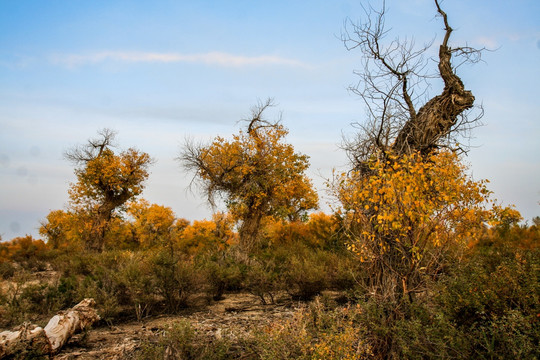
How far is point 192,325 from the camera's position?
255 inches

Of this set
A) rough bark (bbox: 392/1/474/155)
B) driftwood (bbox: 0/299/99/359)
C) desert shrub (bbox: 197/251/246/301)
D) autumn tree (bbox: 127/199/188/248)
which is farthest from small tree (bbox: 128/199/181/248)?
rough bark (bbox: 392/1/474/155)

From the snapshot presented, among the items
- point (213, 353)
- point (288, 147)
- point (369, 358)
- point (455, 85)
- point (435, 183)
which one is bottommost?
point (369, 358)

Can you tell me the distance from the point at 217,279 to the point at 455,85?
678 centimetres

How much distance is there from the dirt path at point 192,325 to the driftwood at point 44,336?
17 cm

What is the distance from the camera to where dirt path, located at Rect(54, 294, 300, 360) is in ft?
17.0

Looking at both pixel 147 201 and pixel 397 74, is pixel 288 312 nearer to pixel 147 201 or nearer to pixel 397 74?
pixel 397 74

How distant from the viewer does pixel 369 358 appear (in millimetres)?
4406

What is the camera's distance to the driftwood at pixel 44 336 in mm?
4590

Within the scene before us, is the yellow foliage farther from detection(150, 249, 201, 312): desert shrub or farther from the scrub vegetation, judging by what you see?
detection(150, 249, 201, 312): desert shrub

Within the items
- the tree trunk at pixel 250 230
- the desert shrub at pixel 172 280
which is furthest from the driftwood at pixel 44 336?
the tree trunk at pixel 250 230

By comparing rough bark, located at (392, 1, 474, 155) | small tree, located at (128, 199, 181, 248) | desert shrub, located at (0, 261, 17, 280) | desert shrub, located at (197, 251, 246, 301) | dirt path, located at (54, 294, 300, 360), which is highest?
small tree, located at (128, 199, 181, 248)

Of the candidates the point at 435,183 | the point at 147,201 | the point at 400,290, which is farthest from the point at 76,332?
the point at 147,201

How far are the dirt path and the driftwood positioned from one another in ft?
0.57

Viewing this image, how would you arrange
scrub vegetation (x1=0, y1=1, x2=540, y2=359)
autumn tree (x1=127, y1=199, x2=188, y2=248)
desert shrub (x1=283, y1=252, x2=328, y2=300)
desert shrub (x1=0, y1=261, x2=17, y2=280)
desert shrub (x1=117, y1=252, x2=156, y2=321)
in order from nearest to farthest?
scrub vegetation (x1=0, y1=1, x2=540, y2=359)
desert shrub (x1=117, y1=252, x2=156, y2=321)
desert shrub (x1=283, y1=252, x2=328, y2=300)
desert shrub (x1=0, y1=261, x2=17, y2=280)
autumn tree (x1=127, y1=199, x2=188, y2=248)
